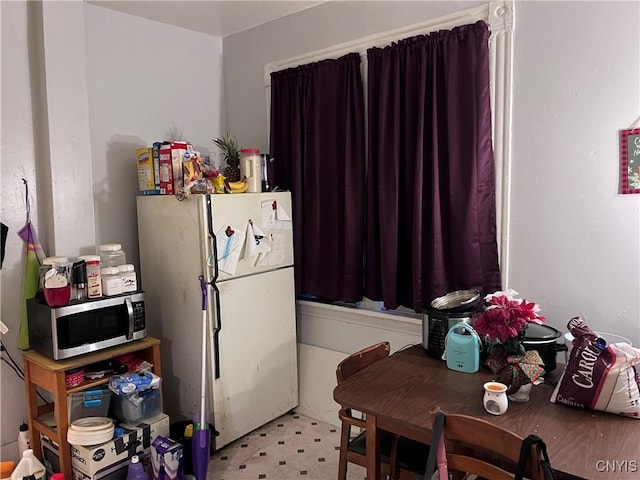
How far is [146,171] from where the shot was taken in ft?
9.84

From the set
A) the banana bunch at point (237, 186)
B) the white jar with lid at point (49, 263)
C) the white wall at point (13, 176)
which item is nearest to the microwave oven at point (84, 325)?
the white jar with lid at point (49, 263)

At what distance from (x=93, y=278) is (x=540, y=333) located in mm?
2157

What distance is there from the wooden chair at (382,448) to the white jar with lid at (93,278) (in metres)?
1.35

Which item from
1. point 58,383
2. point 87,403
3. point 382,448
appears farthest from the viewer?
point 87,403

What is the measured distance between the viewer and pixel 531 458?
1.37m

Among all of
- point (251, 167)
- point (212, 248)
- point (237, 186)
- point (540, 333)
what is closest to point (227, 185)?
point (237, 186)

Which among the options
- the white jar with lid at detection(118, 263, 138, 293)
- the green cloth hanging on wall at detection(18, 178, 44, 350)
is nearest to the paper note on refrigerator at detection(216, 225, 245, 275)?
the white jar with lid at detection(118, 263, 138, 293)

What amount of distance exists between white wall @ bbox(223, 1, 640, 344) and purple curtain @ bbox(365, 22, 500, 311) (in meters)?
0.17

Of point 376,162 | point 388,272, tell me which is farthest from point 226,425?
point 376,162

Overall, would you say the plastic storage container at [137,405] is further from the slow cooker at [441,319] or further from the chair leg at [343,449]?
the slow cooker at [441,319]

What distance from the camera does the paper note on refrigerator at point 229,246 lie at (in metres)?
2.75

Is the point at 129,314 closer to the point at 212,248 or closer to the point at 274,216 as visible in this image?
the point at 212,248

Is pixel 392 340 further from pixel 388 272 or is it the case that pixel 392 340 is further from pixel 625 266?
pixel 625 266

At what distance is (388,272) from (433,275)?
0.28 metres
